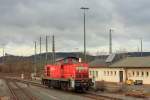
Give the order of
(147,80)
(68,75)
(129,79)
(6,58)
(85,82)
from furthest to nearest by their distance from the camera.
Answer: (6,58) → (129,79) → (147,80) → (68,75) → (85,82)

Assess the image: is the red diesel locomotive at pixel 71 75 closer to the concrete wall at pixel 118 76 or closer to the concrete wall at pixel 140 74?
the concrete wall at pixel 118 76

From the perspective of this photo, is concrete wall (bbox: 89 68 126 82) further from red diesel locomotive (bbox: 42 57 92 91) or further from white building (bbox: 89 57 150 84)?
red diesel locomotive (bbox: 42 57 92 91)

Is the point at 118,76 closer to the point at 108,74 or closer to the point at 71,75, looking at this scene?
the point at 108,74

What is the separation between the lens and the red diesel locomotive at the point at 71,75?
132 feet

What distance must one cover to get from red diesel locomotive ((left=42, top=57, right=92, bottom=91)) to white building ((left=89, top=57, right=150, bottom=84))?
8.78 meters

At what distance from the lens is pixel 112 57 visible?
2825 inches

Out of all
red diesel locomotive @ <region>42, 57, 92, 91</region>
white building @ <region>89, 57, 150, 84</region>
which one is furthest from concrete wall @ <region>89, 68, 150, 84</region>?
red diesel locomotive @ <region>42, 57, 92, 91</region>

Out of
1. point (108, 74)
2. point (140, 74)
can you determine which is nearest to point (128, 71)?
point (140, 74)

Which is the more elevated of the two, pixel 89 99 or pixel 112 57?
pixel 112 57

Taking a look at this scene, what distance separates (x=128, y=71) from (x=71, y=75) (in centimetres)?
1927

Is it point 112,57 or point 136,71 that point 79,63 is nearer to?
point 136,71

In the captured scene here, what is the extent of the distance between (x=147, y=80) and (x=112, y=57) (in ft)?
60.6

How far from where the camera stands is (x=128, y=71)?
194 feet

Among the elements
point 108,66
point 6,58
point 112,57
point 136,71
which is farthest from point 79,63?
point 6,58
